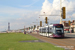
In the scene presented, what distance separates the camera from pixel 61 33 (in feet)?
111

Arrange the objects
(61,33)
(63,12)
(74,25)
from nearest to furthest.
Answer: (63,12) < (61,33) < (74,25)

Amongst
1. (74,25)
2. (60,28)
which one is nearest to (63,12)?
(60,28)

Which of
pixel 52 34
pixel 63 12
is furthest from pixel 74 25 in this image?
pixel 63 12

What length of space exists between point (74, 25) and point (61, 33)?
65.3 meters

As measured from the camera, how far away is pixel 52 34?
35.4 m

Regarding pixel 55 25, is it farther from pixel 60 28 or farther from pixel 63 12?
pixel 63 12

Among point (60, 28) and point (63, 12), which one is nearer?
point (63, 12)

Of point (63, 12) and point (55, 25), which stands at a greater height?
point (63, 12)

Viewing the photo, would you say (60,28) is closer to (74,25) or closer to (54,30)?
(54,30)

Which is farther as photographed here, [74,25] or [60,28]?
[74,25]

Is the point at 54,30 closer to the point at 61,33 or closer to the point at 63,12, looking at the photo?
the point at 61,33

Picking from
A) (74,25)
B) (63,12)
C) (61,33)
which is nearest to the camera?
(63,12)

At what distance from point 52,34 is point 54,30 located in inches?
58.3

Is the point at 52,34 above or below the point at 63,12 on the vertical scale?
below
